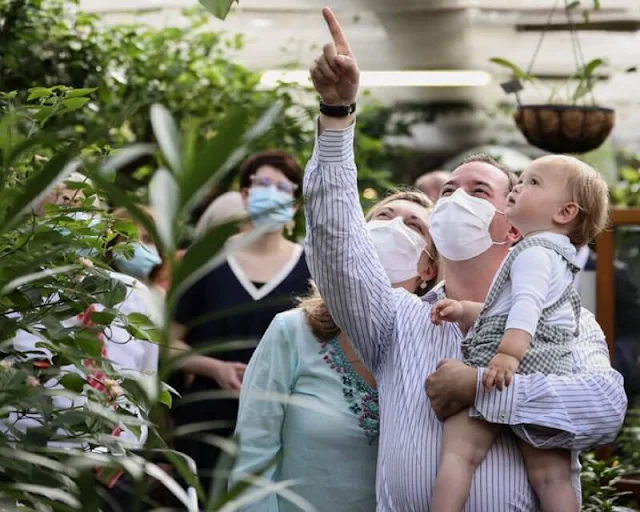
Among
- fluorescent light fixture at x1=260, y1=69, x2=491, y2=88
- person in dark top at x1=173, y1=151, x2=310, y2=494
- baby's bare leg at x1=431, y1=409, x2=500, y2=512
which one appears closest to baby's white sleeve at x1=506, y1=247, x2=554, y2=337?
baby's bare leg at x1=431, y1=409, x2=500, y2=512

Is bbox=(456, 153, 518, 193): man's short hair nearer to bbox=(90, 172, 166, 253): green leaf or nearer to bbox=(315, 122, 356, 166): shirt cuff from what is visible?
bbox=(315, 122, 356, 166): shirt cuff

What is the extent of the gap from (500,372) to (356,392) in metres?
0.51

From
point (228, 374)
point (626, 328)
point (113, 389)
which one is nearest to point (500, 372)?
point (113, 389)

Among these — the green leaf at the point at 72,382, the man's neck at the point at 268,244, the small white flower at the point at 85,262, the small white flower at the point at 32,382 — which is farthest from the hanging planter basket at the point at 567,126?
the small white flower at the point at 32,382

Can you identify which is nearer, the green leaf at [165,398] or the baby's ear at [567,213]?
the green leaf at [165,398]

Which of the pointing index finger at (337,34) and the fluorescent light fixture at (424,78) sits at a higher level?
the fluorescent light fixture at (424,78)

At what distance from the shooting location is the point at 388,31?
9969mm

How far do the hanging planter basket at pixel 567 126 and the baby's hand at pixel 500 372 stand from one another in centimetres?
306

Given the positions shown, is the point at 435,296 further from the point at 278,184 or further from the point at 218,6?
the point at 278,184

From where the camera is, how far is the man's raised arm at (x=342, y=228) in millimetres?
2531

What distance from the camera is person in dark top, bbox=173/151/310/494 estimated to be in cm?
503

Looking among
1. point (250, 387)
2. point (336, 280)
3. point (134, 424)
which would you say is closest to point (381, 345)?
point (336, 280)

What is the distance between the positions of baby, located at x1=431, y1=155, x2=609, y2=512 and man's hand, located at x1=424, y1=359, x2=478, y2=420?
23 millimetres

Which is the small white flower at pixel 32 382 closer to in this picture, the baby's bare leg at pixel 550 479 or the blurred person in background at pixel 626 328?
the baby's bare leg at pixel 550 479
